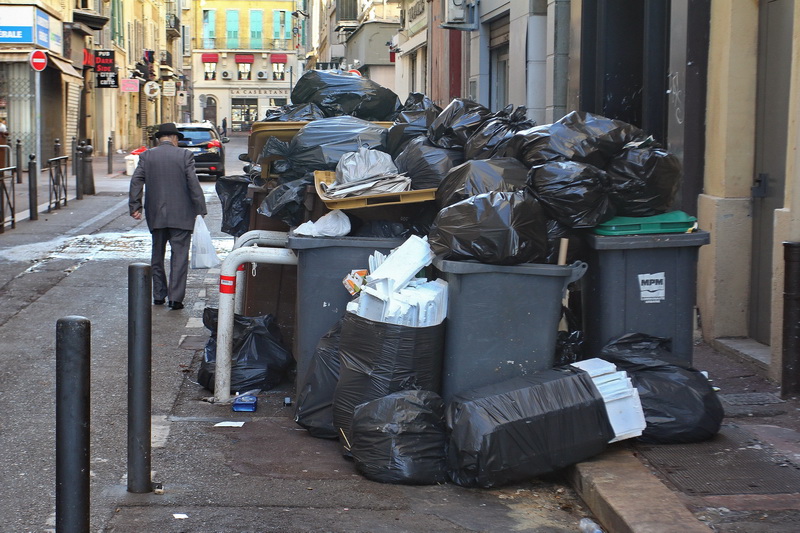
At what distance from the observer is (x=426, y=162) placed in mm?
5746

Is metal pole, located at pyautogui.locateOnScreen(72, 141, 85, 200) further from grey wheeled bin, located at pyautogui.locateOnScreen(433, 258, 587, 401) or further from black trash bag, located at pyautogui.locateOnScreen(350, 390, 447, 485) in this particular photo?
black trash bag, located at pyautogui.locateOnScreen(350, 390, 447, 485)

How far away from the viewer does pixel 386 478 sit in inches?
178

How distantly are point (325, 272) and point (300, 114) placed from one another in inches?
111

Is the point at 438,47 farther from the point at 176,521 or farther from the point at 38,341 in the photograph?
the point at 176,521

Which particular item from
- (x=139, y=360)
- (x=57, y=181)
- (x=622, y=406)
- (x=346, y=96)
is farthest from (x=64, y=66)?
(x=622, y=406)

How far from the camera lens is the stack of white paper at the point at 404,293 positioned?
478cm

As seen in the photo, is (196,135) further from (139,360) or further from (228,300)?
(139,360)

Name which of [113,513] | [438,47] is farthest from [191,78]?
[113,513]

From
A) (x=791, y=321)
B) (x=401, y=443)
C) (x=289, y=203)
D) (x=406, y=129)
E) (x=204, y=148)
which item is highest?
(x=204, y=148)

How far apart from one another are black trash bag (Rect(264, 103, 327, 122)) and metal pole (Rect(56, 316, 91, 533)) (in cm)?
475

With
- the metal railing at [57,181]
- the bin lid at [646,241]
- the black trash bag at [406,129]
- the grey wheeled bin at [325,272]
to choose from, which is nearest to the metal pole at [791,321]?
the bin lid at [646,241]

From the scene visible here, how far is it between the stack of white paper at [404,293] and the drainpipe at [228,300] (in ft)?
3.19

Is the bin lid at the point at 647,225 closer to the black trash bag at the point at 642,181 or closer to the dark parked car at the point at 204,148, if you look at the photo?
the black trash bag at the point at 642,181

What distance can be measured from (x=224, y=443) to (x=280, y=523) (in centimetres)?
119
